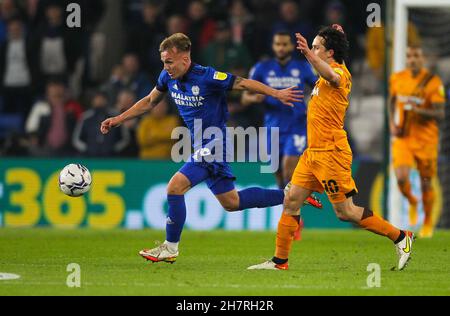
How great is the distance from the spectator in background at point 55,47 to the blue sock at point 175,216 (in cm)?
852

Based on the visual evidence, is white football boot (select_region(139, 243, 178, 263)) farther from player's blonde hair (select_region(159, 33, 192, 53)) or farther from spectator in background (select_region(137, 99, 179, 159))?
spectator in background (select_region(137, 99, 179, 159))

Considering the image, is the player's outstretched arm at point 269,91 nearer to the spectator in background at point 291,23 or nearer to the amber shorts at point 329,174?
the amber shorts at point 329,174

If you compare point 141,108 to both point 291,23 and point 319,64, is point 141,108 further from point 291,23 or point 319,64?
point 291,23

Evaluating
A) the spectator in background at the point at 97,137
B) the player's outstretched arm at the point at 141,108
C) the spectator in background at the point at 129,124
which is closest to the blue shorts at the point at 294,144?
the player's outstretched arm at the point at 141,108

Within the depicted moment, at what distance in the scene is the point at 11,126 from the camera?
60.7ft

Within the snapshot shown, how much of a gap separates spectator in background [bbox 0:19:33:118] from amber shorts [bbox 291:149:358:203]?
9697 mm

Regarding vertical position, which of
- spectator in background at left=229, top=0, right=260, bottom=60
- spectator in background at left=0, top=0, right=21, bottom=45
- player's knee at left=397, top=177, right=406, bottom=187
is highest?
spectator in background at left=0, top=0, right=21, bottom=45

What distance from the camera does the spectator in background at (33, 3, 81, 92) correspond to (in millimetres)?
18469

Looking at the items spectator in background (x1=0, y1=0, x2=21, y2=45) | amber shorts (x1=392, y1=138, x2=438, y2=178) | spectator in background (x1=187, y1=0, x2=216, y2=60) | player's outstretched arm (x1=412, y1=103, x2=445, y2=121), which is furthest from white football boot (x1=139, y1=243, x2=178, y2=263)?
spectator in background (x1=0, y1=0, x2=21, y2=45)

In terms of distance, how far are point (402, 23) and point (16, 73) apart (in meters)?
6.97

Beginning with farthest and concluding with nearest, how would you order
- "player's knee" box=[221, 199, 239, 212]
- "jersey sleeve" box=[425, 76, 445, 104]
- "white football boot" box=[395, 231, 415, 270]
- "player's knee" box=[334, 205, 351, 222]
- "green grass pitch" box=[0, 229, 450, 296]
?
"jersey sleeve" box=[425, 76, 445, 104], "player's knee" box=[221, 199, 239, 212], "white football boot" box=[395, 231, 415, 270], "player's knee" box=[334, 205, 351, 222], "green grass pitch" box=[0, 229, 450, 296]

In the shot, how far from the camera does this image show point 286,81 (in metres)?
13.7

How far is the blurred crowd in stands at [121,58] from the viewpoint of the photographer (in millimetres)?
17219
